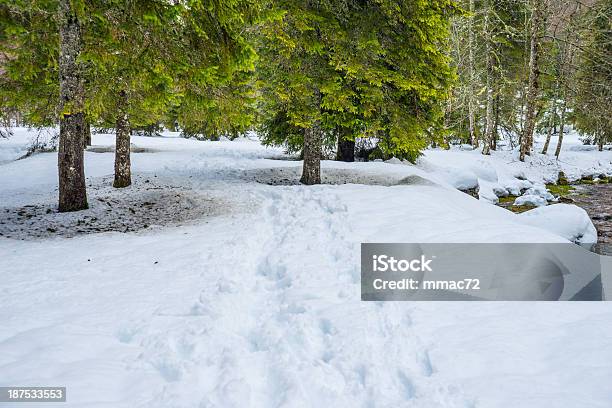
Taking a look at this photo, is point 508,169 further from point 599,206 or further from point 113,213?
point 113,213

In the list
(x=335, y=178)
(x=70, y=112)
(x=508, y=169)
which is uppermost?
(x=70, y=112)

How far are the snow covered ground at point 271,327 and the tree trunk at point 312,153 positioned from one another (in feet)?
12.5

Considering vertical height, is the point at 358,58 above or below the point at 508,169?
above

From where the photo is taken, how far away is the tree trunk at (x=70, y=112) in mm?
6706

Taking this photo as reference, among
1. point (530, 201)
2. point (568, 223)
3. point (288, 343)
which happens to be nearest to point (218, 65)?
point (288, 343)

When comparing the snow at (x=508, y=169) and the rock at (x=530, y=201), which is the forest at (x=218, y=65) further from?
the snow at (x=508, y=169)

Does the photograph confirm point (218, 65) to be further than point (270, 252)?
Yes

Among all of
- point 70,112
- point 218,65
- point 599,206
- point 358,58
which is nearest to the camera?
point 70,112

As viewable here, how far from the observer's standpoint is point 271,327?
144 inches

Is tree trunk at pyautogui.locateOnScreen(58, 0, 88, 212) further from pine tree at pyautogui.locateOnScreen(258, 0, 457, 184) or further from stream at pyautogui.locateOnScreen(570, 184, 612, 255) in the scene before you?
stream at pyautogui.locateOnScreen(570, 184, 612, 255)

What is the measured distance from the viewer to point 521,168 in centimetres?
2014

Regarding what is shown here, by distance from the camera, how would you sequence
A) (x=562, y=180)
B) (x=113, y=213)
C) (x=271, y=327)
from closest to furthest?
(x=271, y=327)
(x=113, y=213)
(x=562, y=180)

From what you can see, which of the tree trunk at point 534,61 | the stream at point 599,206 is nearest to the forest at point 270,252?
the stream at point 599,206

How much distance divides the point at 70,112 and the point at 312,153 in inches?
241
